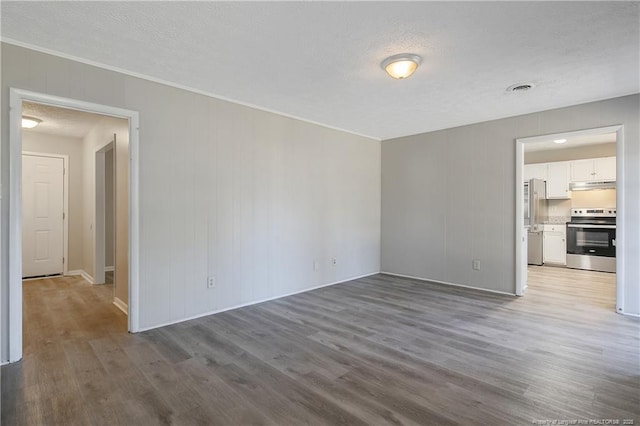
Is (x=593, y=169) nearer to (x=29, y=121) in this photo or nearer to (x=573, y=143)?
(x=573, y=143)

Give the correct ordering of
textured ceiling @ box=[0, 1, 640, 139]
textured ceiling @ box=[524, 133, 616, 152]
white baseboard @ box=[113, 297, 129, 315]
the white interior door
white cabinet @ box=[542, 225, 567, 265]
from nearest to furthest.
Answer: textured ceiling @ box=[0, 1, 640, 139], white baseboard @ box=[113, 297, 129, 315], the white interior door, textured ceiling @ box=[524, 133, 616, 152], white cabinet @ box=[542, 225, 567, 265]

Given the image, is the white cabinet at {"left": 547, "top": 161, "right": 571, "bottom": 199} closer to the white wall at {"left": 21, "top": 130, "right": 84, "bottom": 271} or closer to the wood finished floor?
the wood finished floor

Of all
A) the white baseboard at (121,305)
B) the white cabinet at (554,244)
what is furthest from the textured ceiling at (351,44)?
the white cabinet at (554,244)

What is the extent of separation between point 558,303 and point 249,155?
172 inches

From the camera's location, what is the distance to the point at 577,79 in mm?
3262

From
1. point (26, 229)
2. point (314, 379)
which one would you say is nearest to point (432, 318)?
point (314, 379)

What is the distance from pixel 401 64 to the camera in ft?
9.17

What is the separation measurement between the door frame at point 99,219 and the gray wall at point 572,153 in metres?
8.64

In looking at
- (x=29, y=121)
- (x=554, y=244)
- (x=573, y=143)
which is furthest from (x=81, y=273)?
(x=573, y=143)

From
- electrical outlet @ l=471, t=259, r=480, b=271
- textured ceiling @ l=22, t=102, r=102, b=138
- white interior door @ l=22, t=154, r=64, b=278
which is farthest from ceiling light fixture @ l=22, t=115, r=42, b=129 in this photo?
electrical outlet @ l=471, t=259, r=480, b=271

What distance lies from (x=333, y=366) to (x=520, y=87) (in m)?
3.39

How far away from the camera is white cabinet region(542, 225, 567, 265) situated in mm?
6719

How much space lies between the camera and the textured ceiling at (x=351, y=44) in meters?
2.15

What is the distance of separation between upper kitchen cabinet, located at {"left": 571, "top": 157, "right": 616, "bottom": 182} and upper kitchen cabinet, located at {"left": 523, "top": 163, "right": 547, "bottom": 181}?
19.2 inches
